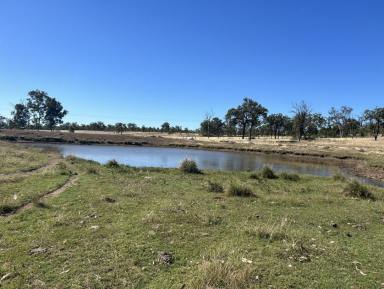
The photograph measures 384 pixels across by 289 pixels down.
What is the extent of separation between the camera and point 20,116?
145625 millimetres

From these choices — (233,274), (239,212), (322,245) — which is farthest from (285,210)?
(233,274)

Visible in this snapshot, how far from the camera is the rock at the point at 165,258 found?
730 centimetres

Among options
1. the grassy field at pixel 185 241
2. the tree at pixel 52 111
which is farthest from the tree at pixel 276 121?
the grassy field at pixel 185 241

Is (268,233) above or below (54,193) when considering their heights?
above

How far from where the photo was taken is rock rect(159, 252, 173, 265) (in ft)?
23.9

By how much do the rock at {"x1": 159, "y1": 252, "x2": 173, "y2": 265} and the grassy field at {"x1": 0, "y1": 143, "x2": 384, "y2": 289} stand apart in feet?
0.11

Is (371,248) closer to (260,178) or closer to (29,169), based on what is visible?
(260,178)

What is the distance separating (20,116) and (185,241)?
509 feet

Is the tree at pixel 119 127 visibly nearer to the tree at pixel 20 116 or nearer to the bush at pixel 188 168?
the tree at pixel 20 116

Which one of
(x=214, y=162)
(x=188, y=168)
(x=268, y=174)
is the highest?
(x=188, y=168)

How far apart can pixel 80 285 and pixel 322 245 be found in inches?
227

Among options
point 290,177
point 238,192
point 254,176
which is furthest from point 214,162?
point 238,192

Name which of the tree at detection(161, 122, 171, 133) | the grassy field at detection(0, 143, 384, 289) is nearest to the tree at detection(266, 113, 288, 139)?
the tree at detection(161, 122, 171, 133)

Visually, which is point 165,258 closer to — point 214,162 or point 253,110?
point 214,162
